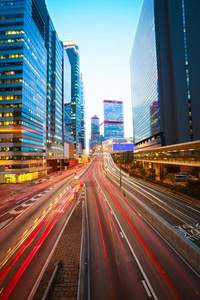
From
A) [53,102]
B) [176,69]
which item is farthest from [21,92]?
[176,69]

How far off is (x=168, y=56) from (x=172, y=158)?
220 ft

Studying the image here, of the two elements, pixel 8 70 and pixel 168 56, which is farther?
pixel 168 56

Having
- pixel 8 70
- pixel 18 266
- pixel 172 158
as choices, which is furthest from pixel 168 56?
pixel 18 266

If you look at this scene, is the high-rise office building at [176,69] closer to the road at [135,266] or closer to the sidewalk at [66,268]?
the road at [135,266]

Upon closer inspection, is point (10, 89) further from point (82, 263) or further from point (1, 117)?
point (82, 263)

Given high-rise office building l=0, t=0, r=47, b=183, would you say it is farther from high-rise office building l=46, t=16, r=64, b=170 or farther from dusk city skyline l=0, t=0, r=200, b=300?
high-rise office building l=46, t=16, r=64, b=170

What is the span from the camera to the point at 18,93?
4569cm

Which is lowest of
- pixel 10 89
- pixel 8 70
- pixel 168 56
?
pixel 10 89

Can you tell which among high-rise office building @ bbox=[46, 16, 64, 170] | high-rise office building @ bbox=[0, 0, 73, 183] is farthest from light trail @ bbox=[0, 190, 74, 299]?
high-rise office building @ bbox=[46, 16, 64, 170]

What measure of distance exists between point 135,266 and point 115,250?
82.8 inches

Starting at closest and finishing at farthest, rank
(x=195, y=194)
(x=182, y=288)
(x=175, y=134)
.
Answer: (x=182, y=288), (x=195, y=194), (x=175, y=134)

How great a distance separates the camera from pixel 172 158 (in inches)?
1137

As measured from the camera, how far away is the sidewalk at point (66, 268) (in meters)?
7.37

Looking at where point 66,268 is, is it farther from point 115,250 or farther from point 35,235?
point 35,235
